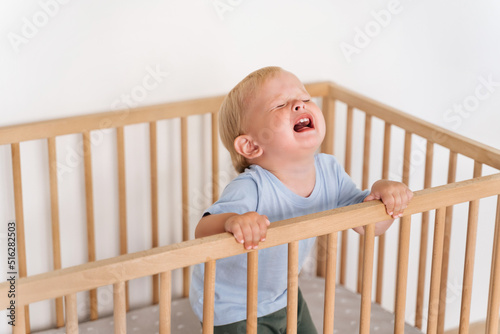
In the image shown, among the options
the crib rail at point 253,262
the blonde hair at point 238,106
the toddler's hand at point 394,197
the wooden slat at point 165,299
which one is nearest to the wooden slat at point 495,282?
the crib rail at point 253,262

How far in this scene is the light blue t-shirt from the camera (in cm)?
131

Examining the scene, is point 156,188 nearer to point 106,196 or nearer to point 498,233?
point 106,196

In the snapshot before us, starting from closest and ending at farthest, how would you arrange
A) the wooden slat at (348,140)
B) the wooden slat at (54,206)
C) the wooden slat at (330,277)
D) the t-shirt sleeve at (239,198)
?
the wooden slat at (330,277) → the t-shirt sleeve at (239,198) → the wooden slat at (54,206) → the wooden slat at (348,140)

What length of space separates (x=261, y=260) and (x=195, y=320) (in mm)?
346

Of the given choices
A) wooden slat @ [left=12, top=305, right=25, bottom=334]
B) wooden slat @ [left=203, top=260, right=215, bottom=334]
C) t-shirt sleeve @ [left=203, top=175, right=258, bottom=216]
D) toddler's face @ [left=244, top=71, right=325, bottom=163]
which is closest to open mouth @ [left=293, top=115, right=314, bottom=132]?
toddler's face @ [left=244, top=71, right=325, bottom=163]

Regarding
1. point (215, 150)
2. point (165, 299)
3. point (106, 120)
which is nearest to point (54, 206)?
point (106, 120)

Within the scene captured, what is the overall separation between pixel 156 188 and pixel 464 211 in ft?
3.01

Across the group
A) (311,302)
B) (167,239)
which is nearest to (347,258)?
(311,302)

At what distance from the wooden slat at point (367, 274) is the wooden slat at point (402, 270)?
0.06 metres

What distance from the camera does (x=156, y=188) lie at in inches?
65.6

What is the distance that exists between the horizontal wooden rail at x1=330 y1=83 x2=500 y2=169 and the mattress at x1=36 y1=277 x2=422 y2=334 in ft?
1.35

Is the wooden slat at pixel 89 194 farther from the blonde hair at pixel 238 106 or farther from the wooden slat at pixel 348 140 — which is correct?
the wooden slat at pixel 348 140

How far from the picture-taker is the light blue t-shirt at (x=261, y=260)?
4.30 feet

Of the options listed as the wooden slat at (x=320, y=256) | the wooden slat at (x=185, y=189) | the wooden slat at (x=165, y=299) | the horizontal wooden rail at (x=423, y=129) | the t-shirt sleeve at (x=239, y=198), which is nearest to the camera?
the wooden slat at (x=165, y=299)
